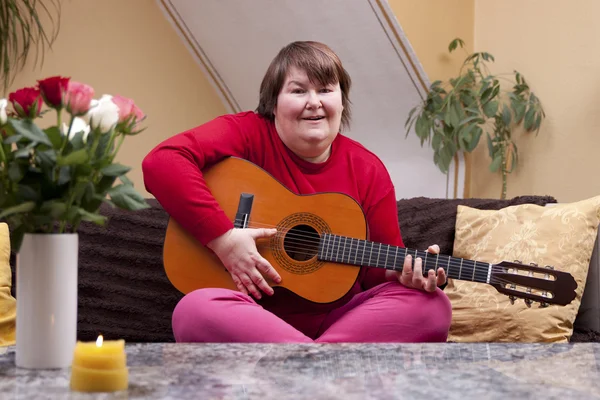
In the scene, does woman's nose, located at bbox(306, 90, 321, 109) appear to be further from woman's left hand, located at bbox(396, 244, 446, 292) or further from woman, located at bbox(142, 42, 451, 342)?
woman's left hand, located at bbox(396, 244, 446, 292)

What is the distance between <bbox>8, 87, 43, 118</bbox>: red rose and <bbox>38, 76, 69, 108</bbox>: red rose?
1.1 inches

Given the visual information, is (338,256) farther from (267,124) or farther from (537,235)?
(537,235)

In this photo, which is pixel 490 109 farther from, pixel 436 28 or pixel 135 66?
pixel 135 66

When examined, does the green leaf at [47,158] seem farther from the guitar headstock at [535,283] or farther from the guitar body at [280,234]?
the guitar headstock at [535,283]

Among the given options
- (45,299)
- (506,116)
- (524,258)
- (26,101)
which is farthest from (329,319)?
(506,116)

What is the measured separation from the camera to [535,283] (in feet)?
5.41

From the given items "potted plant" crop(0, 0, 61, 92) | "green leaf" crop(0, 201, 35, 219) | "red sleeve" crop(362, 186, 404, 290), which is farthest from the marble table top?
"potted plant" crop(0, 0, 61, 92)

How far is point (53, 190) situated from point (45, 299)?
0.49ft

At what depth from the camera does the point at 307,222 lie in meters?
1.82

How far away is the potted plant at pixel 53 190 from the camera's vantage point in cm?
100

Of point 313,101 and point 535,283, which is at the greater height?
point 313,101

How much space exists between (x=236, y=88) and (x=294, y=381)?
2.80 metres

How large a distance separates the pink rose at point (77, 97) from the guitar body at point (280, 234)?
83 cm

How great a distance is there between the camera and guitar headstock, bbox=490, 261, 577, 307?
1613mm
